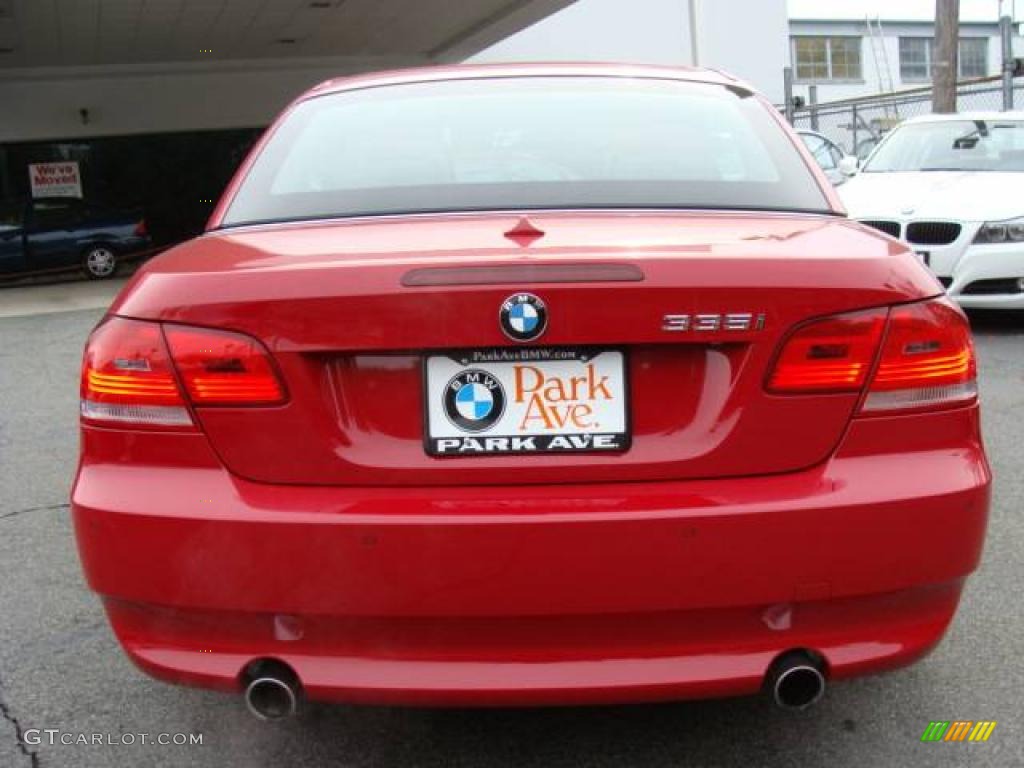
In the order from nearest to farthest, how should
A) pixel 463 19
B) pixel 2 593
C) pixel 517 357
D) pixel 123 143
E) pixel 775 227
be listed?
pixel 517 357
pixel 775 227
pixel 2 593
pixel 463 19
pixel 123 143

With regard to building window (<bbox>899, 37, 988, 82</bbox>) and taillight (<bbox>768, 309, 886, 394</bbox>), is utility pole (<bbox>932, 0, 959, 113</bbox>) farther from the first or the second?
building window (<bbox>899, 37, 988, 82</bbox>)

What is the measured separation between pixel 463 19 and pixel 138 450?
18313 mm

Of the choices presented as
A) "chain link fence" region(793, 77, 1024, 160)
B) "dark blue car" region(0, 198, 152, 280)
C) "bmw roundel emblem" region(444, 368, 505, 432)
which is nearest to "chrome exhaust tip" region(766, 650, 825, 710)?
"bmw roundel emblem" region(444, 368, 505, 432)

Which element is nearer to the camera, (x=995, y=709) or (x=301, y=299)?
(x=301, y=299)

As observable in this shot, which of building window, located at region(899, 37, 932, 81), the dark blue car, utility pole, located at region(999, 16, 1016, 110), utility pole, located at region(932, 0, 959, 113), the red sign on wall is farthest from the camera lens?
building window, located at region(899, 37, 932, 81)

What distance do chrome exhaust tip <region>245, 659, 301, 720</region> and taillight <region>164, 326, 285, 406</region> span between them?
20.0 inches

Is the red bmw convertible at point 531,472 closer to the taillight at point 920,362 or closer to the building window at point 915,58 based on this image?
the taillight at point 920,362

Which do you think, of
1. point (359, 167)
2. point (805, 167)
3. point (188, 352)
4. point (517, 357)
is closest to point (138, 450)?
point (188, 352)

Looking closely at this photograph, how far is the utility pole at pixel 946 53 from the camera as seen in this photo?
1589cm

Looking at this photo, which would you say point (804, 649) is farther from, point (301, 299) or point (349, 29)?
point (349, 29)


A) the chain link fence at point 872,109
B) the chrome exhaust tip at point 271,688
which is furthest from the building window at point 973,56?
the chrome exhaust tip at point 271,688

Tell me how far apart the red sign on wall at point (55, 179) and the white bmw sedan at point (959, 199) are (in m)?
18.0

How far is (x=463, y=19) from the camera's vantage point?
19.3 metres

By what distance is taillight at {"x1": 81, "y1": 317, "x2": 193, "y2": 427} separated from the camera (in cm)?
216
